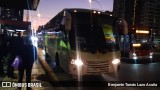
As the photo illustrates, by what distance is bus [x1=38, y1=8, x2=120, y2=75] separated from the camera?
33.7 ft

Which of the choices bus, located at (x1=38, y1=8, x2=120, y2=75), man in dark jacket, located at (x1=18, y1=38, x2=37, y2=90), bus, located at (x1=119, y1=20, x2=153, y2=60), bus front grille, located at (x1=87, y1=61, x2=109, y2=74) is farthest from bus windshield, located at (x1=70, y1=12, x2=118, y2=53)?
bus, located at (x1=119, y1=20, x2=153, y2=60)

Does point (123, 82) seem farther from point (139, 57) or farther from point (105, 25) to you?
point (139, 57)

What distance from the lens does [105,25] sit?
1120 centimetres

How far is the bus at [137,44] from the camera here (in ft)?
70.8

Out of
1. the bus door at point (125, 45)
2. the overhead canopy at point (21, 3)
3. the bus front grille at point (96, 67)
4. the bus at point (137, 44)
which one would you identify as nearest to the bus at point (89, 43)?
the bus front grille at point (96, 67)

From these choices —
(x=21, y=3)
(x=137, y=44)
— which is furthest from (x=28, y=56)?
(x=137, y=44)

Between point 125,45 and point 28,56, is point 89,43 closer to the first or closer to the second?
point 28,56

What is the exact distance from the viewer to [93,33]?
35.6 ft

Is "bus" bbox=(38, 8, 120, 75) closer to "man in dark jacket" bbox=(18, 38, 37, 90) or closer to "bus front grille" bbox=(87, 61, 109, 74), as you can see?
"bus front grille" bbox=(87, 61, 109, 74)

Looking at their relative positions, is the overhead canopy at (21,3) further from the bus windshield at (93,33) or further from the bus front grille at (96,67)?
the bus front grille at (96,67)

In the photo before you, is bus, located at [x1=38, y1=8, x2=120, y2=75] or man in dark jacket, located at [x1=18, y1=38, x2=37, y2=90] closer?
man in dark jacket, located at [x1=18, y1=38, x2=37, y2=90]

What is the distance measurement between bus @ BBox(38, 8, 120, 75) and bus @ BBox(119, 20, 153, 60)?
1034 centimetres

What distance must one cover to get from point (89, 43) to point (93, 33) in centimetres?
56

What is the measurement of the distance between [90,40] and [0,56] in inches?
154
